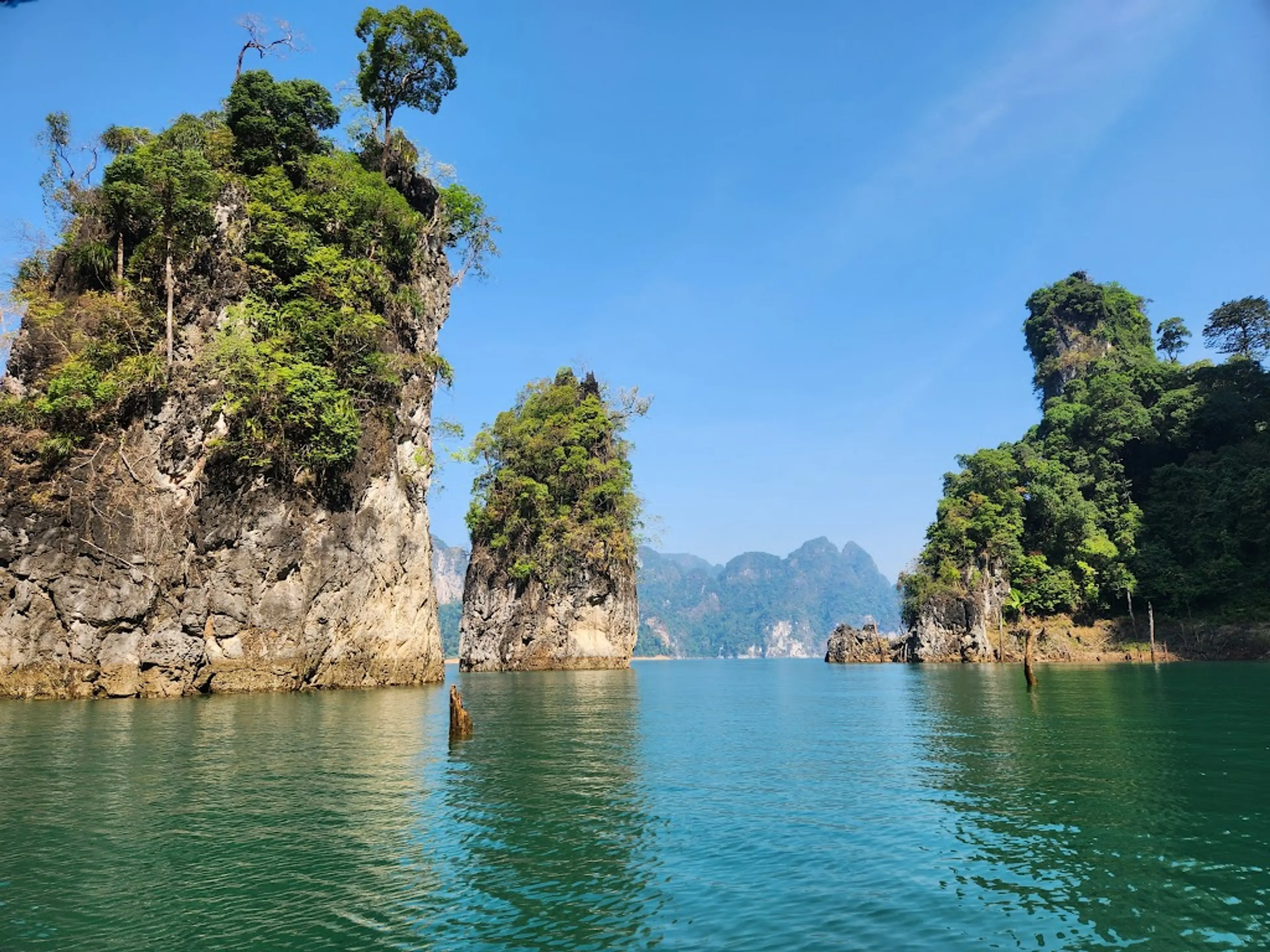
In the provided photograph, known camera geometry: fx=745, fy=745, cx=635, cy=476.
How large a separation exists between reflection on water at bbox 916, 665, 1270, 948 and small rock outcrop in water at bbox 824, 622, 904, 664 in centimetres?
7236

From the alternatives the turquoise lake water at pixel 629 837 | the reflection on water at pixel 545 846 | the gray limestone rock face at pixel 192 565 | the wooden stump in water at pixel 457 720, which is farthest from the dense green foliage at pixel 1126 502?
the wooden stump in water at pixel 457 720

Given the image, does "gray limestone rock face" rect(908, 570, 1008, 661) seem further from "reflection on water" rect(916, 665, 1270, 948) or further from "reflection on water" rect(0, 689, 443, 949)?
"reflection on water" rect(0, 689, 443, 949)

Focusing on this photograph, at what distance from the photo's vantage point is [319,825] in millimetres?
13000

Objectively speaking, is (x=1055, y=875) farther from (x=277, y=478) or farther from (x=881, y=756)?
(x=277, y=478)

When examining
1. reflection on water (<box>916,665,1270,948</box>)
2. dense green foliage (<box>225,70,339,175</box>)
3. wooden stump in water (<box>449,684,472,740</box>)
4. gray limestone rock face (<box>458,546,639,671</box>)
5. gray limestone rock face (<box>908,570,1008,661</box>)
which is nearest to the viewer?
reflection on water (<box>916,665,1270,948</box>)

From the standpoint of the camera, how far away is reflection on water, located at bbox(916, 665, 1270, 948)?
29.4 ft

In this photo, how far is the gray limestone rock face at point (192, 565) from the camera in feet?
107

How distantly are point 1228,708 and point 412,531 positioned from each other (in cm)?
4099

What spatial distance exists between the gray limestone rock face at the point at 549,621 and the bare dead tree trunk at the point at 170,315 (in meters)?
41.9

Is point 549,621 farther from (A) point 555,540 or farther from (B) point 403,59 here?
→ (B) point 403,59

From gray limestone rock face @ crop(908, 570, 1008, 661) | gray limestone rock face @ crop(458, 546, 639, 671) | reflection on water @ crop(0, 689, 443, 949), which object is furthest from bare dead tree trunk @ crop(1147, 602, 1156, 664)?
reflection on water @ crop(0, 689, 443, 949)

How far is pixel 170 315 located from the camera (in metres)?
36.4

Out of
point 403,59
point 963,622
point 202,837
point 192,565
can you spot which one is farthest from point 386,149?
point 963,622

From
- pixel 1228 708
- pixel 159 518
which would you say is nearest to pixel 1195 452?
pixel 1228 708
